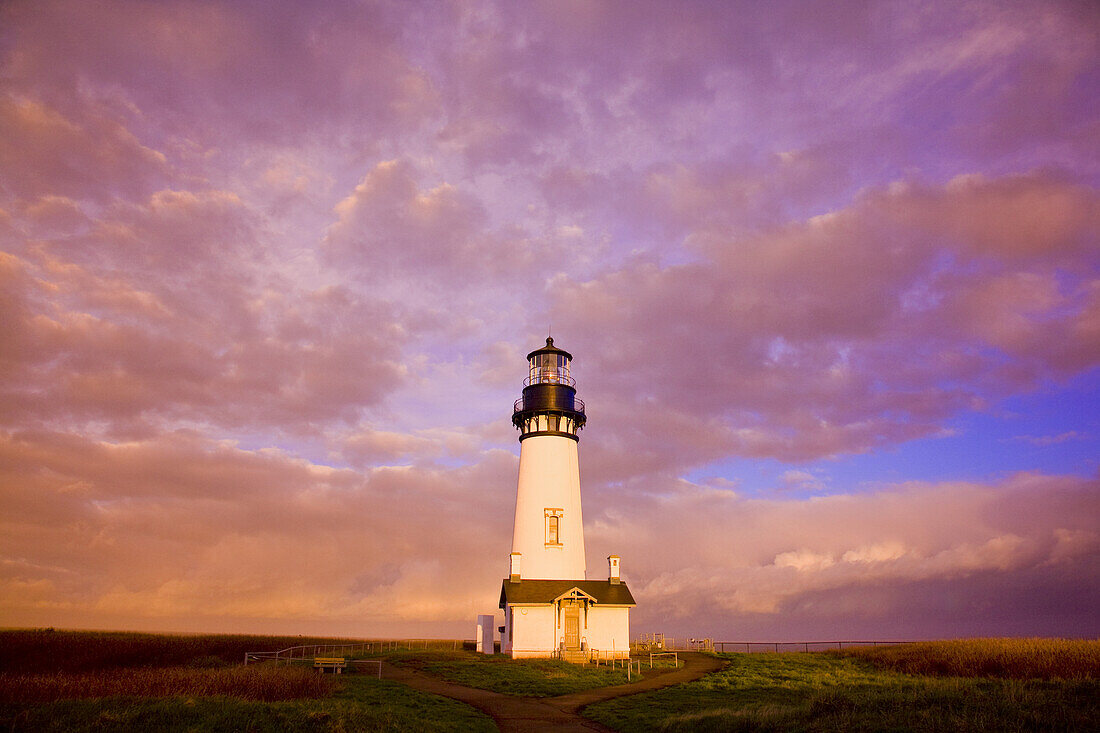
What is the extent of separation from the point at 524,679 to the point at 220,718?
17.5 metres

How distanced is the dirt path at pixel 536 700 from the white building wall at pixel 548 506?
1015cm

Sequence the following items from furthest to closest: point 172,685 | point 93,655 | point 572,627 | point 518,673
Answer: point 572,627
point 93,655
point 518,673
point 172,685

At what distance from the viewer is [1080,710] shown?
15.2 meters

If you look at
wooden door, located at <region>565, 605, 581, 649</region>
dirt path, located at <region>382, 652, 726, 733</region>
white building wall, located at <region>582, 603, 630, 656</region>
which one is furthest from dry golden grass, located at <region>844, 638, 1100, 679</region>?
wooden door, located at <region>565, 605, 581, 649</region>

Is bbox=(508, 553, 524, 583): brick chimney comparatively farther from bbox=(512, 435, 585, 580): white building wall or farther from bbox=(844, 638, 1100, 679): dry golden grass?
bbox=(844, 638, 1100, 679): dry golden grass

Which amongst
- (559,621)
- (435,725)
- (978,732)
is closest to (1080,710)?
(978,732)

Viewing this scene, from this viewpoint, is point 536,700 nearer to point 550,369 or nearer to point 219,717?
point 219,717

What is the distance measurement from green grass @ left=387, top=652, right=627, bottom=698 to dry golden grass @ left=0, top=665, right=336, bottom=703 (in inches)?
306

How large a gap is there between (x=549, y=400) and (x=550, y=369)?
2.24 m

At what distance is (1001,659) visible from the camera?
3356cm

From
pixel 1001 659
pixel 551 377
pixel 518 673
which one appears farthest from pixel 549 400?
pixel 1001 659

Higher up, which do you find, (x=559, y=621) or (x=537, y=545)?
(x=537, y=545)

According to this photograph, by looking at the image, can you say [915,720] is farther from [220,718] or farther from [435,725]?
[220,718]

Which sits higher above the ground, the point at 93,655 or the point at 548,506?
the point at 548,506
